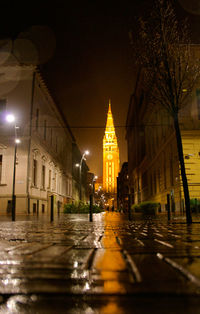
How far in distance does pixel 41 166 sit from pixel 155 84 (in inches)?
897

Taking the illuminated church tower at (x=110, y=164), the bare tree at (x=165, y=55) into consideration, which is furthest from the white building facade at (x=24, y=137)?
the illuminated church tower at (x=110, y=164)

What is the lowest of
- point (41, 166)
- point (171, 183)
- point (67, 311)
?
point (67, 311)

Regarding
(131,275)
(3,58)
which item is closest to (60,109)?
(3,58)

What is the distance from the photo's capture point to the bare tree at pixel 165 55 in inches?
406

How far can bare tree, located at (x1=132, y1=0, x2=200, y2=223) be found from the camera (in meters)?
10.3

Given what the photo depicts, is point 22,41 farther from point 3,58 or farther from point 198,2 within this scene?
point 198,2

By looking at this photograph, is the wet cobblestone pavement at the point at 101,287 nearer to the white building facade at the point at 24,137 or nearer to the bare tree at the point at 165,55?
the bare tree at the point at 165,55

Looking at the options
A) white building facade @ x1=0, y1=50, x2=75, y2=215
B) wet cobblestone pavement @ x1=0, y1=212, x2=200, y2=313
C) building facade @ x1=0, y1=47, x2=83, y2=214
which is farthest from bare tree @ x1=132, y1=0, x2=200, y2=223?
white building facade @ x1=0, y1=50, x2=75, y2=215

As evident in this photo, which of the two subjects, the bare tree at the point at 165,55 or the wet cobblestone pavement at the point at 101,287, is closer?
the wet cobblestone pavement at the point at 101,287

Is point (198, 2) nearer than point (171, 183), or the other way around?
point (198, 2)

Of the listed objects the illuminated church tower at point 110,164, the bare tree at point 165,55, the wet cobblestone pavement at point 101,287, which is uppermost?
the illuminated church tower at point 110,164

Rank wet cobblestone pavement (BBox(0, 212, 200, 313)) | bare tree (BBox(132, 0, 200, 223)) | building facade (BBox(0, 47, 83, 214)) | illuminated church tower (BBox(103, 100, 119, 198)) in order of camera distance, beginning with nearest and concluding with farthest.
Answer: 1. wet cobblestone pavement (BBox(0, 212, 200, 313))
2. bare tree (BBox(132, 0, 200, 223))
3. building facade (BBox(0, 47, 83, 214))
4. illuminated church tower (BBox(103, 100, 119, 198))

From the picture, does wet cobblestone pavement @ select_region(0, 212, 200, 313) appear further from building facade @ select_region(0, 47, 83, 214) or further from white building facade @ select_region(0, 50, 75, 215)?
white building facade @ select_region(0, 50, 75, 215)

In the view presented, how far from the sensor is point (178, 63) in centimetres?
1051
